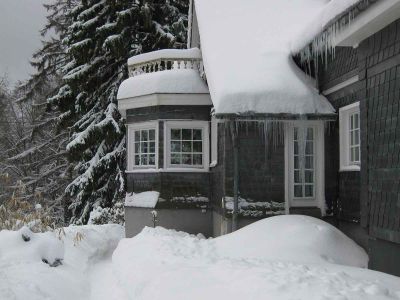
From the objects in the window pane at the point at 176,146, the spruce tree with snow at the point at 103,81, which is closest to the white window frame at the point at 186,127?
the window pane at the point at 176,146

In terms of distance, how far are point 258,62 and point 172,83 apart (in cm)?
267

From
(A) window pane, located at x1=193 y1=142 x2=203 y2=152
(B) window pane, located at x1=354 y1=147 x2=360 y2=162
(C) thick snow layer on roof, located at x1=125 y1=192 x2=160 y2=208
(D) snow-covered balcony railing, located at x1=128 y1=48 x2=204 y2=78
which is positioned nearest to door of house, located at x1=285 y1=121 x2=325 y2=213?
(B) window pane, located at x1=354 y1=147 x2=360 y2=162

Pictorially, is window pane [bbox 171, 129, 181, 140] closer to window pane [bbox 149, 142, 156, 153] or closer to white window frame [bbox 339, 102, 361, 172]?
window pane [bbox 149, 142, 156, 153]

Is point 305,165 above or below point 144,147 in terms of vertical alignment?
below

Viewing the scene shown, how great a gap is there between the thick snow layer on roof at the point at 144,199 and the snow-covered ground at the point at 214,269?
6.73ft

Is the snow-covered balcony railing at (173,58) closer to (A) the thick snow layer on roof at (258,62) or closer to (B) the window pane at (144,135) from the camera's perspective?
(A) the thick snow layer on roof at (258,62)

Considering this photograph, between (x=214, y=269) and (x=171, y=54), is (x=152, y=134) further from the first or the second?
(x=214, y=269)

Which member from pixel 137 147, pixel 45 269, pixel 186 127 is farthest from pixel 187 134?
pixel 45 269

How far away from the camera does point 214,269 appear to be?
5.04 m

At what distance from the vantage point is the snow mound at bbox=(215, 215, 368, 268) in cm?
623

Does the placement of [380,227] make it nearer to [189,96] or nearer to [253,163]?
[253,163]

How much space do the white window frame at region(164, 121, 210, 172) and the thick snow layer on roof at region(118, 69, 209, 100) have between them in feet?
2.34

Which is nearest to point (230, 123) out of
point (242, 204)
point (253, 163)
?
point (253, 163)

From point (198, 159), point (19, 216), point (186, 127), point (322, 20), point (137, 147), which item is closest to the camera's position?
point (322, 20)
